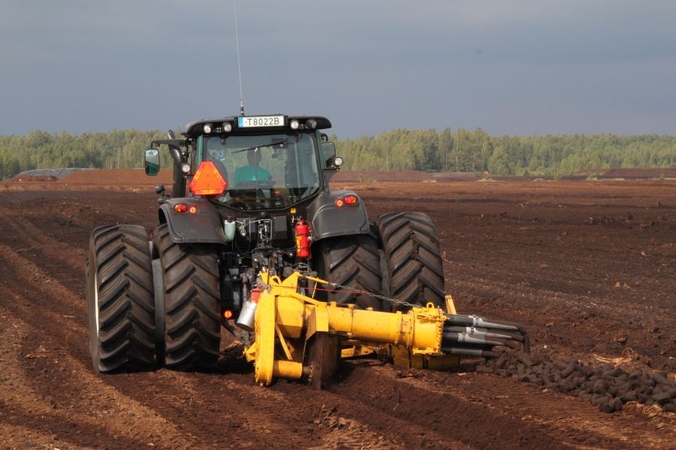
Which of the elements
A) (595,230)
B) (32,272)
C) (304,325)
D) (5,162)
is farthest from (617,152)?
(304,325)

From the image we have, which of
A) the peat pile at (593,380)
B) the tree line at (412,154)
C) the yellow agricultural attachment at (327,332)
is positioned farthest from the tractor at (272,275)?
the tree line at (412,154)

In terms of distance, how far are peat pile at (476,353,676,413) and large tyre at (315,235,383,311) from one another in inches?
41.0

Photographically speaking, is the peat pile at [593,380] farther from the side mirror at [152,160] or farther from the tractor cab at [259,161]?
the side mirror at [152,160]

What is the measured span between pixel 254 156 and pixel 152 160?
1.01 metres

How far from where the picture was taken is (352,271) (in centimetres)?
832

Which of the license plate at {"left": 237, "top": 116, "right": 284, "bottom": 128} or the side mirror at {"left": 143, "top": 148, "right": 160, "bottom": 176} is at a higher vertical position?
the license plate at {"left": 237, "top": 116, "right": 284, "bottom": 128}

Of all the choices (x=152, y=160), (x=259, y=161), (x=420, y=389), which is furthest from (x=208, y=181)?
(x=420, y=389)

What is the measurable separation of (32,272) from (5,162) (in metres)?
91.9

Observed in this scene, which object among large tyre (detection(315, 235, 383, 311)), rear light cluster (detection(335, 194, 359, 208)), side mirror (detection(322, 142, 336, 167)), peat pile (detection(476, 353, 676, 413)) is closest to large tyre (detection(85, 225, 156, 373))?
large tyre (detection(315, 235, 383, 311))

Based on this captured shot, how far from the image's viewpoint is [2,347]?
1005 centimetres

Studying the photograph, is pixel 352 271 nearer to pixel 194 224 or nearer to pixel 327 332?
pixel 327 332

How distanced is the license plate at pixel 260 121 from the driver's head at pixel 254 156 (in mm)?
254

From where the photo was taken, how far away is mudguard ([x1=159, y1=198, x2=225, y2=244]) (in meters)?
8.22

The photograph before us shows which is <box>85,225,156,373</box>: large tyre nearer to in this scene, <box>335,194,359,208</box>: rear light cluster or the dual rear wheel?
the dual rear wheel
